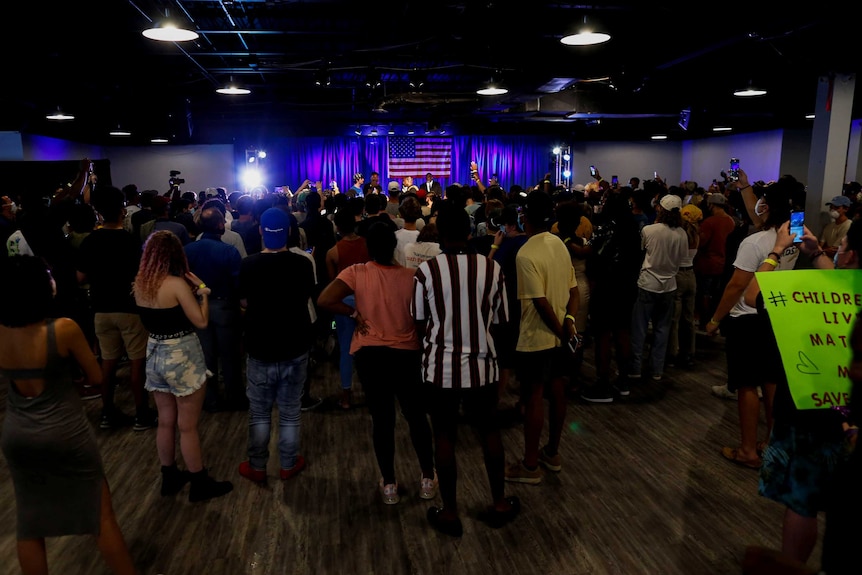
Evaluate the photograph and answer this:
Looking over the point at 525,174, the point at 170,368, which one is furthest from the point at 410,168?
the point at 170,368

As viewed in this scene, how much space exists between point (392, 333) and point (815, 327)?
6.06 feet

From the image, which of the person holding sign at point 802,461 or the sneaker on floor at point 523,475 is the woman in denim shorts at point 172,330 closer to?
the sneaker on floor at point 523,475

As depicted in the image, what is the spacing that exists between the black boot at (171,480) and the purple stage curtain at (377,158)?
1542 centimetres

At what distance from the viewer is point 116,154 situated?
57.4ft

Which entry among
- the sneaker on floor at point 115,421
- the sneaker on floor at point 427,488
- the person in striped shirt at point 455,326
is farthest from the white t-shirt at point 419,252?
the sneaker on floor at point 115,421

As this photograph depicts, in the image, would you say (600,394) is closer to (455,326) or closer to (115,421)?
(455,326)

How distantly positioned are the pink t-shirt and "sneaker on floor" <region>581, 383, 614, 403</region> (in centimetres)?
239

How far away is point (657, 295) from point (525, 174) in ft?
48.5

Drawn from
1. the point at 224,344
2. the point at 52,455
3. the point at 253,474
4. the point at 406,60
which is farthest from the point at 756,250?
the point at 406,60

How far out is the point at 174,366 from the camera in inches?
123

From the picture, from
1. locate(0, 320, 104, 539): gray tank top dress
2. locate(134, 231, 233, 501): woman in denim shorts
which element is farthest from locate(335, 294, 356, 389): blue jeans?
locate(0, 320, 104, 539): gray tank top dress

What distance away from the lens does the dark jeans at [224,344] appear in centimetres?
439

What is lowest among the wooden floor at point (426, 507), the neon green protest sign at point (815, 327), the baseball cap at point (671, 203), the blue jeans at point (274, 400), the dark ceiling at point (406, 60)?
the wooden floor at point (426, 507)

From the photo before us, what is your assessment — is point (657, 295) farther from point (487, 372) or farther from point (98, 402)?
point (98, 402)
